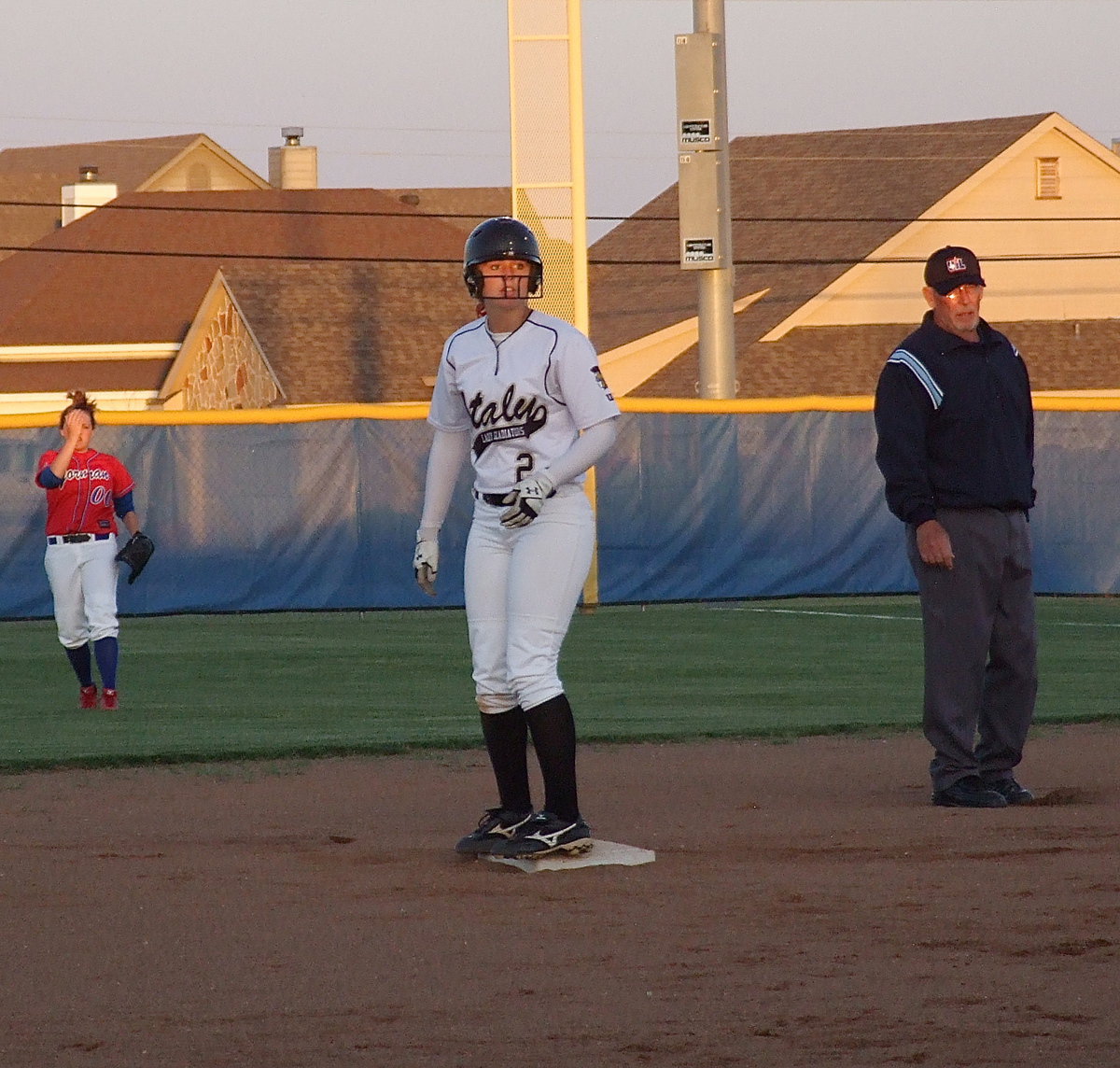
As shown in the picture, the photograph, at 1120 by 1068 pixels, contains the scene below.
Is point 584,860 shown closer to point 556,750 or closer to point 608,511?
point 556,750

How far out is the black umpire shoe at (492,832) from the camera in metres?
6.53

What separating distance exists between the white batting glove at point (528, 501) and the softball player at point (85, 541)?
5.90 metres

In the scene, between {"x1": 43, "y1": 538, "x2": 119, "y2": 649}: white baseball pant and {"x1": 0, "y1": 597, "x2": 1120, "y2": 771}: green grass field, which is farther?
{"x1": 43, "y1": 538, "x2": 119, "y2": 649}: white baseball pant

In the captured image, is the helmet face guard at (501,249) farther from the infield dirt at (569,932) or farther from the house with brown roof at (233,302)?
the house with brown roof at (233,302)

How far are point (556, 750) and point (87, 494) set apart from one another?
5902mm

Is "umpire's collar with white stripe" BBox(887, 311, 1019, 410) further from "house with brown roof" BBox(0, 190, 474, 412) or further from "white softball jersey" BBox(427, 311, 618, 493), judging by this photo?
"house with brown roof" BBox(0, 190, 474, 412)

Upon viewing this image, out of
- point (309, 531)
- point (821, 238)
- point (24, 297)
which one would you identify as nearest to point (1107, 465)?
point (309, 531)

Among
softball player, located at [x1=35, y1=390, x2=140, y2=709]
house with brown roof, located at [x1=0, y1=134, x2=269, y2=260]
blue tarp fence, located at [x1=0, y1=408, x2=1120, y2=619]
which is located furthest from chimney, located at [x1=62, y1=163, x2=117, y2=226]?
softball player, located at [x1=35, y1=390, x2=140, y2=709]

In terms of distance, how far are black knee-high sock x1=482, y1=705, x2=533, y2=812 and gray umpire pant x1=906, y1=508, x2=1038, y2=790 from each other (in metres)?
1.68

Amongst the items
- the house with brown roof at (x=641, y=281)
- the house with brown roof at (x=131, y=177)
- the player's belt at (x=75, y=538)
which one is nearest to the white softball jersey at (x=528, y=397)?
the player's belt at (x=75, y=538)

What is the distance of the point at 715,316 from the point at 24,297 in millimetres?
27198

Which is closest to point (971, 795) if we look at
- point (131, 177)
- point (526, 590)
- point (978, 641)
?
point (978, 641)

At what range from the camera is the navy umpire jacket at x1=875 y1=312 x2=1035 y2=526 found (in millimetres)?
7418

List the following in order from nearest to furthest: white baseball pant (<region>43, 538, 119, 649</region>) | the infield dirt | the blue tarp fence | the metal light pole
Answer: the infield dirt < white baseball pant (<region>43, 538, 119, 649</region>) < the blue tarp fence < the metal light pole
